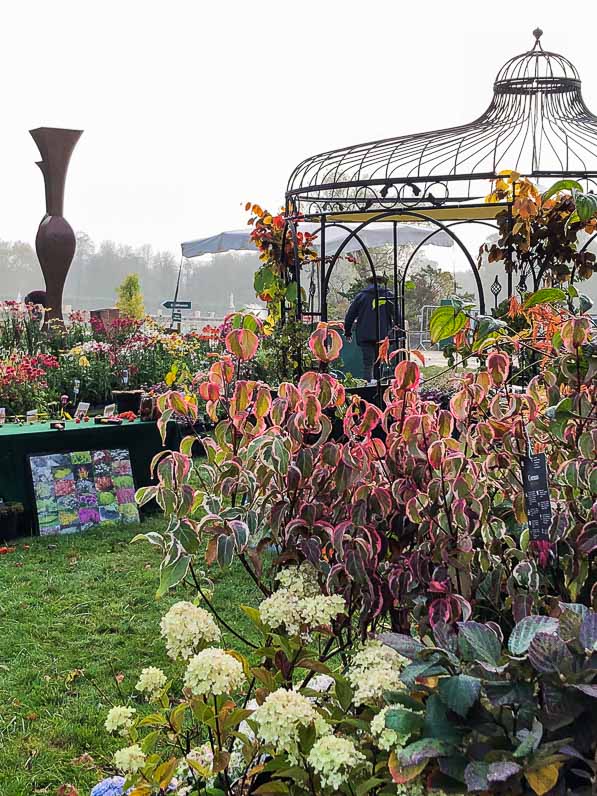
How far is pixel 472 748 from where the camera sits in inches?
42.9

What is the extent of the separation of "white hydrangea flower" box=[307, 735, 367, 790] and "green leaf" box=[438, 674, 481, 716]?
0.18 meters

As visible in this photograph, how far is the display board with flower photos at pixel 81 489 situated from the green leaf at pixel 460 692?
13.5 ft

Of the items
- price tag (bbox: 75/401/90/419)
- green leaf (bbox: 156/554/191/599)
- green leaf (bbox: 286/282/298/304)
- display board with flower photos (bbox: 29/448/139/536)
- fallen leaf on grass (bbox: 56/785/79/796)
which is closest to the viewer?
green leaf (bbox: 156/554/191/599)

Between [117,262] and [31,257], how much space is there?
6.93 metres

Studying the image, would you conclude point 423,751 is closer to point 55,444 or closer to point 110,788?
point 110,788

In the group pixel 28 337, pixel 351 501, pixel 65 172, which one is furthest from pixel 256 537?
pixel 65 172

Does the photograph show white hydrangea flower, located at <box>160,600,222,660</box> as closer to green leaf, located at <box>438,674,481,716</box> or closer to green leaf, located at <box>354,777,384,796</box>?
green leaf, located at <box>354,777,384,796</box>

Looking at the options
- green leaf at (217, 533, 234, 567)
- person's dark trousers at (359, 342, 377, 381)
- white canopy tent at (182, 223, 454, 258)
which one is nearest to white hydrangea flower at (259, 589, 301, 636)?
green leaf at (217, 533, 234, 567)

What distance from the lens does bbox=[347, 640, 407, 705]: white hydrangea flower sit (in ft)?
4.22

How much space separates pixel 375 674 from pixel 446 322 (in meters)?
0.91

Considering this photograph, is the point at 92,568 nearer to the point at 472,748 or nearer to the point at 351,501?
the point at 351,501

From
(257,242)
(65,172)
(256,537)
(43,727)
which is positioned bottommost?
(43,727)

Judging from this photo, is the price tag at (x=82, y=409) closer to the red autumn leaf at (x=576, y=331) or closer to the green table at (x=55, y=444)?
the green table at (x=55, y=444)

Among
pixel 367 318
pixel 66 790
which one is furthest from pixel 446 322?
pixel 367 318
